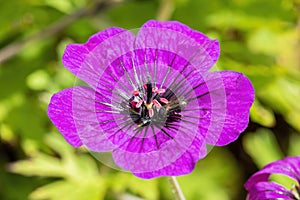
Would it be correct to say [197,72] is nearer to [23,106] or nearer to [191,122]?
[191,122]

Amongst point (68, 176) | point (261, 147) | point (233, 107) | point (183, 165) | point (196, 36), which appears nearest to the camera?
point (183, 165)

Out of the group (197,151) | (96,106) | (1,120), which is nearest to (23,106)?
(1,120)

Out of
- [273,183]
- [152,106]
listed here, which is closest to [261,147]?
[273,183]

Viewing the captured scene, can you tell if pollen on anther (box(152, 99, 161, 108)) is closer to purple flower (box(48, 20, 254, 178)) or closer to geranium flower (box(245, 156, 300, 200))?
purple flower (box(48, 20, 254, 178))

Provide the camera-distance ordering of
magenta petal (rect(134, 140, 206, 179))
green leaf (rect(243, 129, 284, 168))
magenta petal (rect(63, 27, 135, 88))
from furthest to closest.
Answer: green leaf (rect(243, 129, 284, 168))
magenta petal (rect(63, 27, 135, 88))
magenta petal (rect(134, 140, 206, 179))

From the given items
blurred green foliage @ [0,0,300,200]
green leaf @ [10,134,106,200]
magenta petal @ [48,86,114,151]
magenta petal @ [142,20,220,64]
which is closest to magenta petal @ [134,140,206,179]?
magenta petal @ [48,86,114,151]

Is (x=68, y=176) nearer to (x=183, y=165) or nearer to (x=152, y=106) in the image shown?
(x=152, y=106)

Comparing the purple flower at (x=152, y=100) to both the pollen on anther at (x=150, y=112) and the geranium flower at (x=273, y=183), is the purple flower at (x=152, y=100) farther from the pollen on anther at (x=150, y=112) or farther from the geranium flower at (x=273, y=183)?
the geranium flower at (x=273, y=183)
